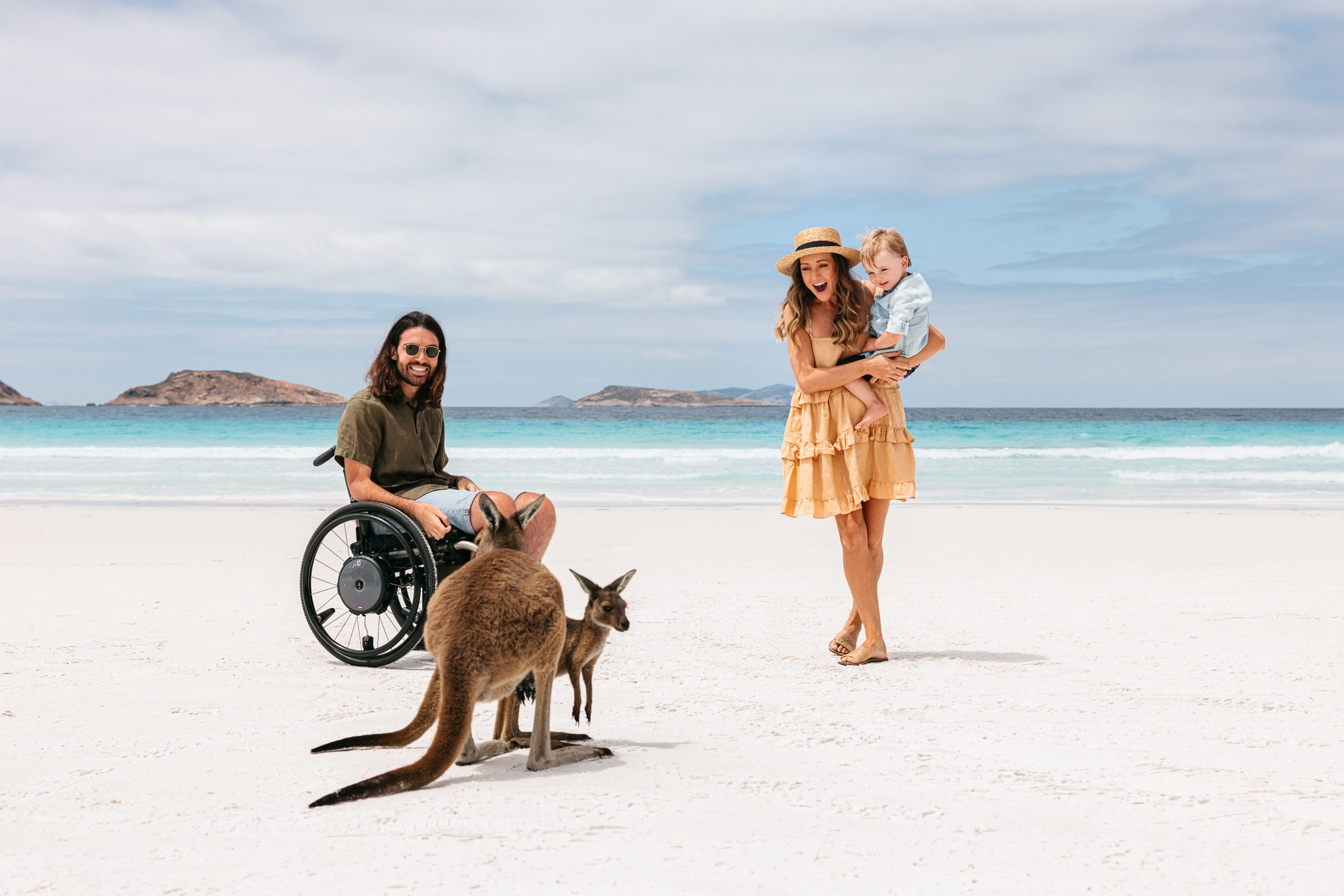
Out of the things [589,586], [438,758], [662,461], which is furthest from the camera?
[662,461]

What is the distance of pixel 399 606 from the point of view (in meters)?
4.47

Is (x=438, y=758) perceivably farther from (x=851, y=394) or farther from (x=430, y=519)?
(x=851, y=394)

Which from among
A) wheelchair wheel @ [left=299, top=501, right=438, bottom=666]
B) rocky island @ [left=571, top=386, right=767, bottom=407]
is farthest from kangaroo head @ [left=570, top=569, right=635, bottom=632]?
rocky island @ [left=571, top=386, right=767, bottom=407]

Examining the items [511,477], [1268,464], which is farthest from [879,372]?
[1268,464]

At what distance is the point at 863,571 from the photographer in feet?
14.6

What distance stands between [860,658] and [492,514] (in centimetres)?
210

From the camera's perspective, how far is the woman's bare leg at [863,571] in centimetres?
442

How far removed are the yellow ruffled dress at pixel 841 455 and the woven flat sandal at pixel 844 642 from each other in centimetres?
61

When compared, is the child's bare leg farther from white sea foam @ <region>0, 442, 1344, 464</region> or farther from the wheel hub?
white sea foam @ <region>0, 442, 1344, 464</region>

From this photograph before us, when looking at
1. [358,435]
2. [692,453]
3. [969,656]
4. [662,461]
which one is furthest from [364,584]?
[692,453]

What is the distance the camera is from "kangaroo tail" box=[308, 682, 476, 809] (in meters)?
2.42

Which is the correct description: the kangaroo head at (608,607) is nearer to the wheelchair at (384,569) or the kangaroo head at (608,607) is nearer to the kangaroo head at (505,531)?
the kangaroo head at (505,531)

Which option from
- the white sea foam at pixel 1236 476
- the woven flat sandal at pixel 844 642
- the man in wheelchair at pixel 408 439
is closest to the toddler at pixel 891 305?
the woven flat sandal at pixel 844 642

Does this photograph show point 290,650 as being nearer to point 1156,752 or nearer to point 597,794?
point 597,794
